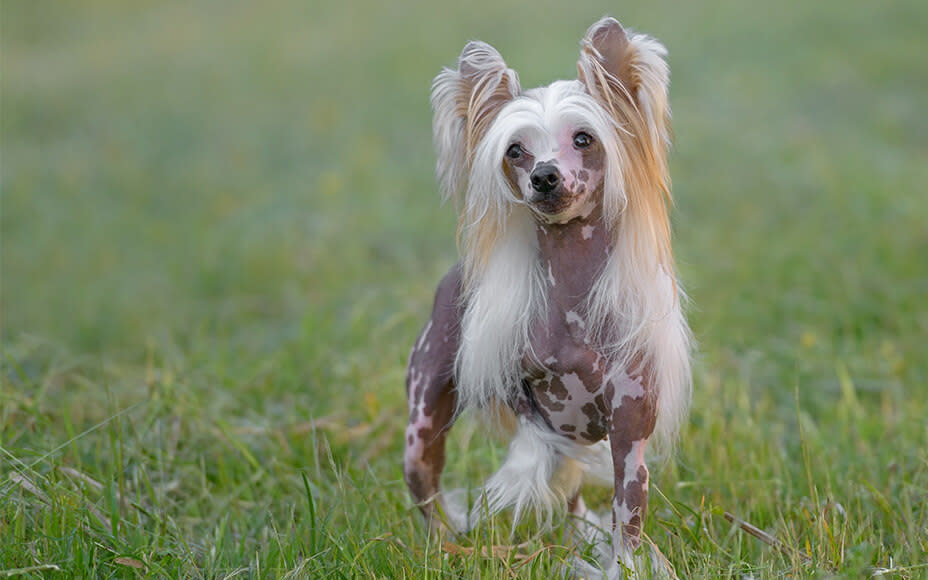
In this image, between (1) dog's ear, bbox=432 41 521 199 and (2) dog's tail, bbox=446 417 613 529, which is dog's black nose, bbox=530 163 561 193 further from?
(2) dog's tail, bbox=446 417 613 529

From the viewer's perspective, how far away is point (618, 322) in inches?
78.3

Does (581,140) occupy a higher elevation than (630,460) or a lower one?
higher

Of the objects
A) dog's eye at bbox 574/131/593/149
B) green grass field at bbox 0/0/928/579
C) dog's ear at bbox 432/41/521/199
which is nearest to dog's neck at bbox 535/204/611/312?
dog's eye at bbox 574/131/593/149

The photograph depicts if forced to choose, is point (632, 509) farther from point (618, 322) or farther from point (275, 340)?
point (275, 340)

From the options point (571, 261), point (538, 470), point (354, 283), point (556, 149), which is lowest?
point (354, 283)

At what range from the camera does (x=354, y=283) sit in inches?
211

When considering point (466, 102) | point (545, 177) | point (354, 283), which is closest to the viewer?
point (545, 177)

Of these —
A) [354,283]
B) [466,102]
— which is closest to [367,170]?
[354,283]

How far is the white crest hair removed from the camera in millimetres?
1935

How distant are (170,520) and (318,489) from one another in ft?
1.37

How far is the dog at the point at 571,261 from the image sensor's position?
1933 millimetres

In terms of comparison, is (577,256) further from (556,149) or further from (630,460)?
(630,460)

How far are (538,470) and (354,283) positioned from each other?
3.39m

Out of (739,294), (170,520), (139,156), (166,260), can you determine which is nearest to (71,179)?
(139,156)
